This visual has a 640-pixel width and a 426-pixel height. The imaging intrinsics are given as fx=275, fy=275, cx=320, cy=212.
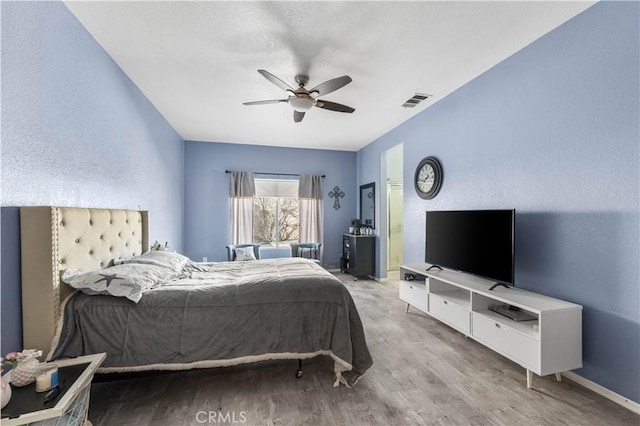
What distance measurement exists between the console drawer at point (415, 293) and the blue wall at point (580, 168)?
38.6 inches

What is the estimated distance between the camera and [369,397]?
1.93 meters

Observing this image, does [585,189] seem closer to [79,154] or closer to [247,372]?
[247,372]

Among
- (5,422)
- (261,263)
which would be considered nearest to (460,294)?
(261,263)

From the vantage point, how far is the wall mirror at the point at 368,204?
18.3 ft

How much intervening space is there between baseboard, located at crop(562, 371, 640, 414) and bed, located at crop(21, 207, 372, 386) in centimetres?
158

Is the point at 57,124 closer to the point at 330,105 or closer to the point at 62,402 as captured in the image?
the point at 62,402

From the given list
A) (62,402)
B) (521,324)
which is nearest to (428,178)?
(521,324)

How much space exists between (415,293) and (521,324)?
1265 millimetres

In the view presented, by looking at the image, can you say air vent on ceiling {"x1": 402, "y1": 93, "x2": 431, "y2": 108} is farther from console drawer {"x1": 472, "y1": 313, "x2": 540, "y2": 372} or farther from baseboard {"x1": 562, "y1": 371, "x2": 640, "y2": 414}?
baseboard {"x1": 562, "y1": 371, "x2": 640, "y2": 414}

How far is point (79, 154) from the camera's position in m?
2.08

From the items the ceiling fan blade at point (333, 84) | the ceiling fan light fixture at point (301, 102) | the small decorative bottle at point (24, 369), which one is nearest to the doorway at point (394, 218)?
the ceiling fan light fixture at point (301, 102)

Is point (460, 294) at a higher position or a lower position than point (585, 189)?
lower

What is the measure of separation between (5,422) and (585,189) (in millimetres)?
3521

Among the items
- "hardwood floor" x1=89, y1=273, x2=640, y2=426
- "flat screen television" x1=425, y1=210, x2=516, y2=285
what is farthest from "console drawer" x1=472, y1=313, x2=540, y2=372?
"flat screen television" x1=425, y1=210, x2=516, y2=285
